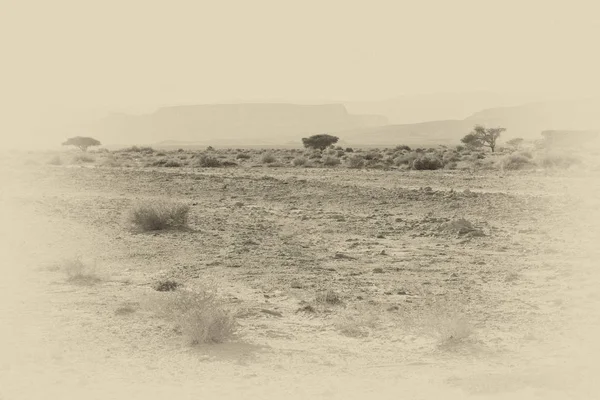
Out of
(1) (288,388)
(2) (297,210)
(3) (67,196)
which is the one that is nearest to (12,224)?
(3) (67,196)

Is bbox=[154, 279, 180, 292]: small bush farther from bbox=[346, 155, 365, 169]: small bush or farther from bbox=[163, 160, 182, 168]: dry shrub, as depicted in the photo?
bbox=[163, 160, 182, 168]: dry shrub

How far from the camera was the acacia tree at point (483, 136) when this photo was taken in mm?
60188

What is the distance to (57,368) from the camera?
7.66 meters

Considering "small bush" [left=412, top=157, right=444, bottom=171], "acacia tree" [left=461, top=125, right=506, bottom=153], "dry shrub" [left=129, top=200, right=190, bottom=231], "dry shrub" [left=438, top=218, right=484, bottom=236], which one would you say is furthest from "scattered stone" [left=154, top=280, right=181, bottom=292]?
"acacia tree" [left=461, top=125, right=506, bottom=153]

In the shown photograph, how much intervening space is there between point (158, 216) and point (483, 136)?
2037 inches

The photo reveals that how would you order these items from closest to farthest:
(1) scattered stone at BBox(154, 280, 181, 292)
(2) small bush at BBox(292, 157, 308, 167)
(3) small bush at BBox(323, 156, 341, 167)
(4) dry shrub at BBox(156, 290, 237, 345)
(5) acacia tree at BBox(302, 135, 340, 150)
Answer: (4) dry shrub at BBox(156, 290, 237, 345), (1) scattered stone at BBox(154, 280, 181, 292), (3) small bush at BBox(323, 156, 341, 167), (2) small bush at BBox(292, 157, 308, 167), (5) acacia tree at BBox(302, 135, 340, 150)

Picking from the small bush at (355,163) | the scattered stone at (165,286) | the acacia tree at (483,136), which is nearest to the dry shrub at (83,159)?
the small bush at (355,163)

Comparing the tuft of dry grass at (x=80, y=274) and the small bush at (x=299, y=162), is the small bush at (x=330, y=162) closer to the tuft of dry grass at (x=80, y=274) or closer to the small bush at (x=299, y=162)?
the small bush at (x=299, y=162)

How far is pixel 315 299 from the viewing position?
33.2 ft

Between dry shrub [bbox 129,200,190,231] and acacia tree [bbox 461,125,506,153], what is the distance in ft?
152

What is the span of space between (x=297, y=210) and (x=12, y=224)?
7.39 metres

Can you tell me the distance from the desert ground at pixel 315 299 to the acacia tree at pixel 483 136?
40.7m

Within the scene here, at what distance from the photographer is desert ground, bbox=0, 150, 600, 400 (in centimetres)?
731

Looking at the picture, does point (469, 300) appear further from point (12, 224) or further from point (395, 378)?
point (12, 224)
